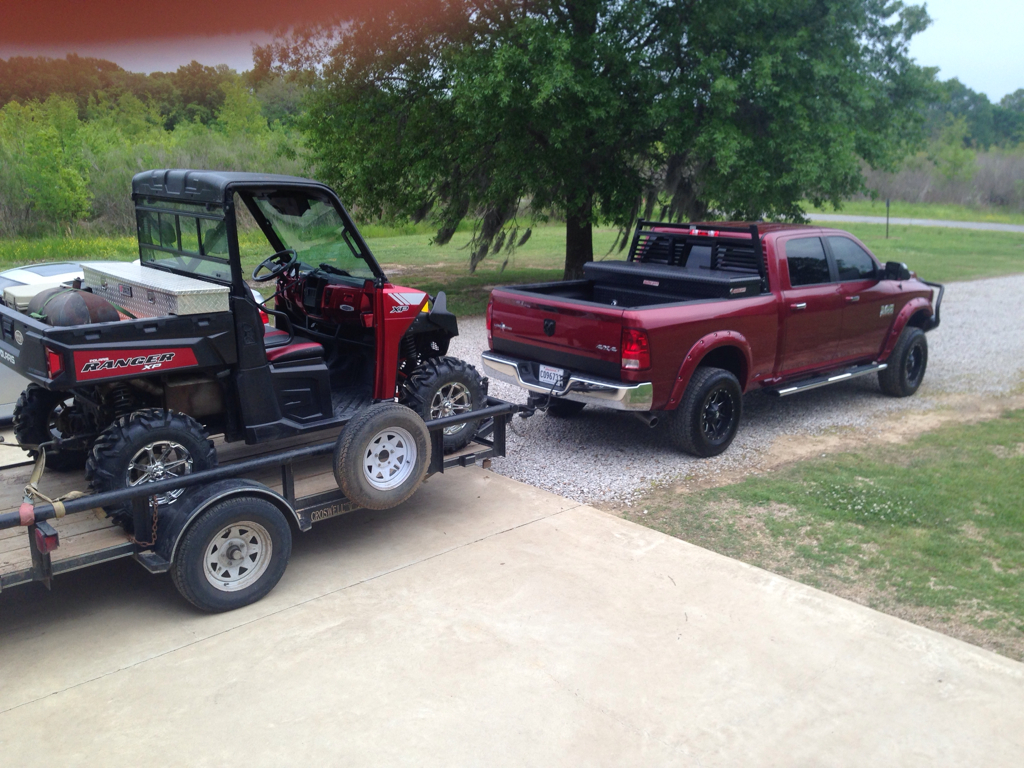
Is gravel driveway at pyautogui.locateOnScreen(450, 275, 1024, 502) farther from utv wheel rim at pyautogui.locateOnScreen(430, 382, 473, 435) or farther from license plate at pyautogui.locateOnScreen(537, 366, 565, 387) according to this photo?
utv wheel rim at pyautogui.locateOnScreen(430, 382, 473, 435)

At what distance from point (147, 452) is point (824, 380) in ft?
19.8

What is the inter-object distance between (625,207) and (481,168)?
241 centimetres

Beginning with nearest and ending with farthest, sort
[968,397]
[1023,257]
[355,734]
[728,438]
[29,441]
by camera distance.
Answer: [355,734] → [29,441] → [728,438] → [968,397] → [1023,257]

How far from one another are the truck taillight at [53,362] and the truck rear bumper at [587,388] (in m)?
3.72

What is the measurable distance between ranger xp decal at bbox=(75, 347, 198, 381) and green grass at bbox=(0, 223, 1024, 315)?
384 inches

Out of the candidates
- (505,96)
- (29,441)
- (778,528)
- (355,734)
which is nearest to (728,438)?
(778,528)

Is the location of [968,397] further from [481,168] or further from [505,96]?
[481,168]

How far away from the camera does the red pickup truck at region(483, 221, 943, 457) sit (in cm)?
666

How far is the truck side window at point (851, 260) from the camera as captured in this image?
828 cm

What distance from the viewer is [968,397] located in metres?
9.38

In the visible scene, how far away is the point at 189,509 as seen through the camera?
4.38 metres

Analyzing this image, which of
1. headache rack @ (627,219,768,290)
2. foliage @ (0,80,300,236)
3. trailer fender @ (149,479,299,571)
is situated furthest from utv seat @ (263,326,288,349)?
foliage @ (0,80,300,236)

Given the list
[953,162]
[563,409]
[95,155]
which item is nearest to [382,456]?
[563,409]

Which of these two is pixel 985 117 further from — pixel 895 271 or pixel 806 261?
pixel 806 261
